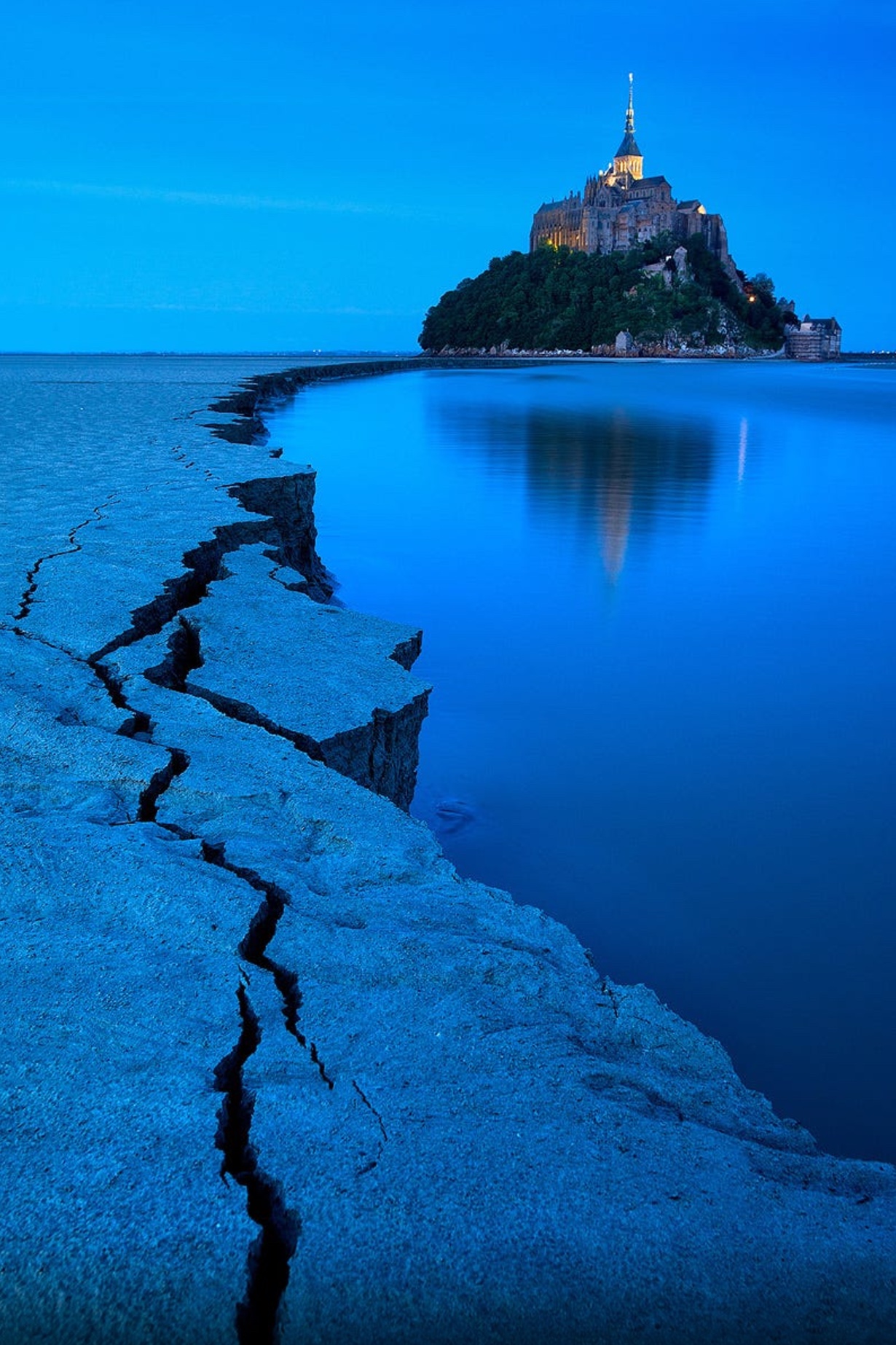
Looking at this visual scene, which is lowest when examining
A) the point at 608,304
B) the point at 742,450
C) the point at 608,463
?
the point at 608,463

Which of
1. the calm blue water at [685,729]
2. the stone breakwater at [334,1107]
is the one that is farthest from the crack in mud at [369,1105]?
the calm blue water at [685,729]

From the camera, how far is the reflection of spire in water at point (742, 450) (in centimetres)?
1301

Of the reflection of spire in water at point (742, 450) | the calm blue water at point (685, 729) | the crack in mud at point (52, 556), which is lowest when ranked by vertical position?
the calm blue water at point (685, 729)

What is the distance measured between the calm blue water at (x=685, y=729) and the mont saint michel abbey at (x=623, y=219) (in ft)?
291

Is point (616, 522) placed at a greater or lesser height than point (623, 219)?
lesser

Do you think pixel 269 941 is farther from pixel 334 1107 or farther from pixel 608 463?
pixel 608 463

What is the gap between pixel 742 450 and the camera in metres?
15.7

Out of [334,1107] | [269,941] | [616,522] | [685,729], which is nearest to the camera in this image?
[334,1107]

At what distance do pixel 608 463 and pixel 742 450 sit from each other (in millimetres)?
3416

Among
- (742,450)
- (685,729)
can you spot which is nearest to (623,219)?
(742,450)

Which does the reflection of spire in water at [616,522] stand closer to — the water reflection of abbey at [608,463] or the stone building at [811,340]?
the water reflection of abbey at [608,463]

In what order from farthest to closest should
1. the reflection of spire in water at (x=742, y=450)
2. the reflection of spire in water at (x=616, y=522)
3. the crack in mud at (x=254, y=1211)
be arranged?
1. the reflection of spire in water at (x=742, y=450)
2. the reflection of spire in water at (x=616, y=522)
3. the crack in mud at (x=254, y=1211)

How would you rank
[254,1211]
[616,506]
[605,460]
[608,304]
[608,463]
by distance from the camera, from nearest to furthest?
[254,1211], [616,506], [608,463], [605,460], [608,304]

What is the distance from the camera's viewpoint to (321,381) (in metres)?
37.9
